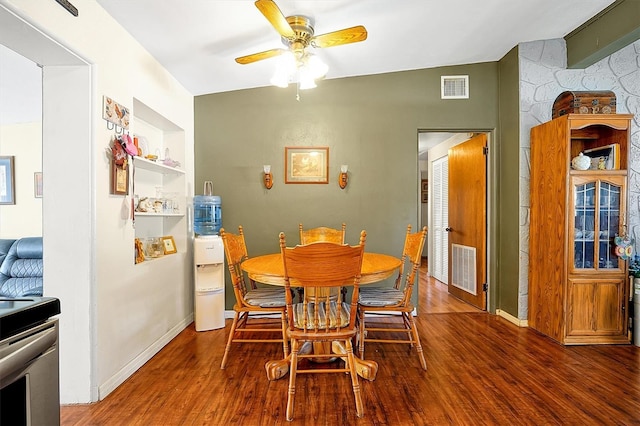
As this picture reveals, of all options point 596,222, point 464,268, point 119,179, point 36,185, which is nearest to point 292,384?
point 119,179

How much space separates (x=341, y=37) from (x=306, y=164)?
1649mm

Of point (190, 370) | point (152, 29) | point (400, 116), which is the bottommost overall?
point (190, 370)

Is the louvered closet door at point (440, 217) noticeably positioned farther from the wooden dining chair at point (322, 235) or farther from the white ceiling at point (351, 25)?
the wooden dining chair at point (322, 235)

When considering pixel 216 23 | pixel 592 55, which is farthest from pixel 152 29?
pixel 592 55

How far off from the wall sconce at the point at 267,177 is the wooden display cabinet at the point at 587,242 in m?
2.72

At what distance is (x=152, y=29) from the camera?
94.2 inches

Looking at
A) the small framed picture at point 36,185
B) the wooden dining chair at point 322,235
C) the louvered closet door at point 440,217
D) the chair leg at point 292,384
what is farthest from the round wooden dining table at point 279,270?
the small framed picture at point 36,185

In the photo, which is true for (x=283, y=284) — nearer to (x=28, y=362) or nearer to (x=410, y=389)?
(x=410, y=389)

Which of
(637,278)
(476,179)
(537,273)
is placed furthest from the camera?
(476,179)

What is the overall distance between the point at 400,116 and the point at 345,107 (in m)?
0.62

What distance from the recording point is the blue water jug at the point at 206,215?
352 centimetres

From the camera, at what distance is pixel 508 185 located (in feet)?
11.6

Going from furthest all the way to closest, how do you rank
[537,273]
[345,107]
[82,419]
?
[345,107] → [537,273] → [82,419]

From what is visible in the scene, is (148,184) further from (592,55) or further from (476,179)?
(592,55)
